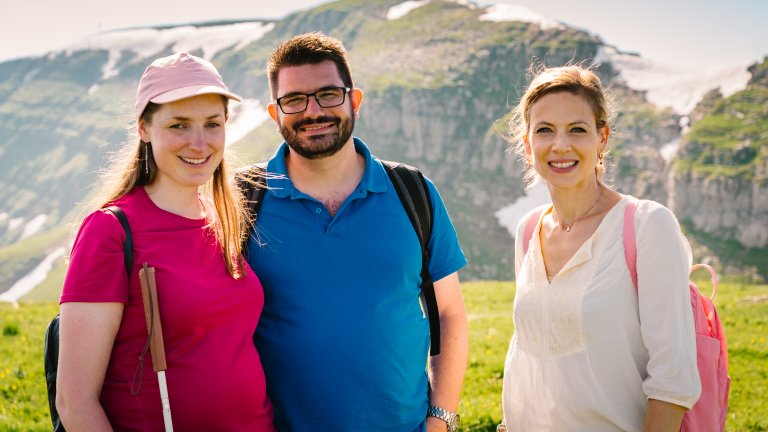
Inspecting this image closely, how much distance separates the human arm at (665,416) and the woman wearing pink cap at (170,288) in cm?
261

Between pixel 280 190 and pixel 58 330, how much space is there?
1.86m

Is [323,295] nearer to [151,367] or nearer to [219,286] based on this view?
[219,286]

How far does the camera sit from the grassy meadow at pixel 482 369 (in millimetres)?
8230

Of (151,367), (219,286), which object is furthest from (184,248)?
Answer: (151,367)

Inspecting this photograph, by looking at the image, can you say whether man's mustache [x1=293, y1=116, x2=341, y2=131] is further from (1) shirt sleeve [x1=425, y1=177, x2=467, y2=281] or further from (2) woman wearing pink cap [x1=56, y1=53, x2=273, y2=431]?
(1) shirt sleeve [x1=425, y1=177, x2=467, y2=281]

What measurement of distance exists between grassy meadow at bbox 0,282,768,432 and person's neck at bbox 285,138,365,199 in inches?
170

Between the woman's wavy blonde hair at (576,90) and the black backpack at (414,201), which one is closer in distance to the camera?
the woman's wavy blonde hair at (576,90)

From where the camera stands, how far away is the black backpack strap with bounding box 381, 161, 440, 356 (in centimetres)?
526

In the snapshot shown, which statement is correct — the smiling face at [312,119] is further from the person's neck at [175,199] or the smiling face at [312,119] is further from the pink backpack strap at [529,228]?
the pink backpack strap at [529,228]

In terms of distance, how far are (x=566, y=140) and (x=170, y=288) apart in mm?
3027

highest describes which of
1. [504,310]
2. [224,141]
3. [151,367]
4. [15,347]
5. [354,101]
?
[354,101]

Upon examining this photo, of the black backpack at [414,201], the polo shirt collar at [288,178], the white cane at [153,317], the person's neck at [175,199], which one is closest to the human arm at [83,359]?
the white cane at [153,317]

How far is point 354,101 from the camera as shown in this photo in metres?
5.42

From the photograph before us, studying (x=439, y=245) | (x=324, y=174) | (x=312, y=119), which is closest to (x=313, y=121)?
(x=312, y=119)
